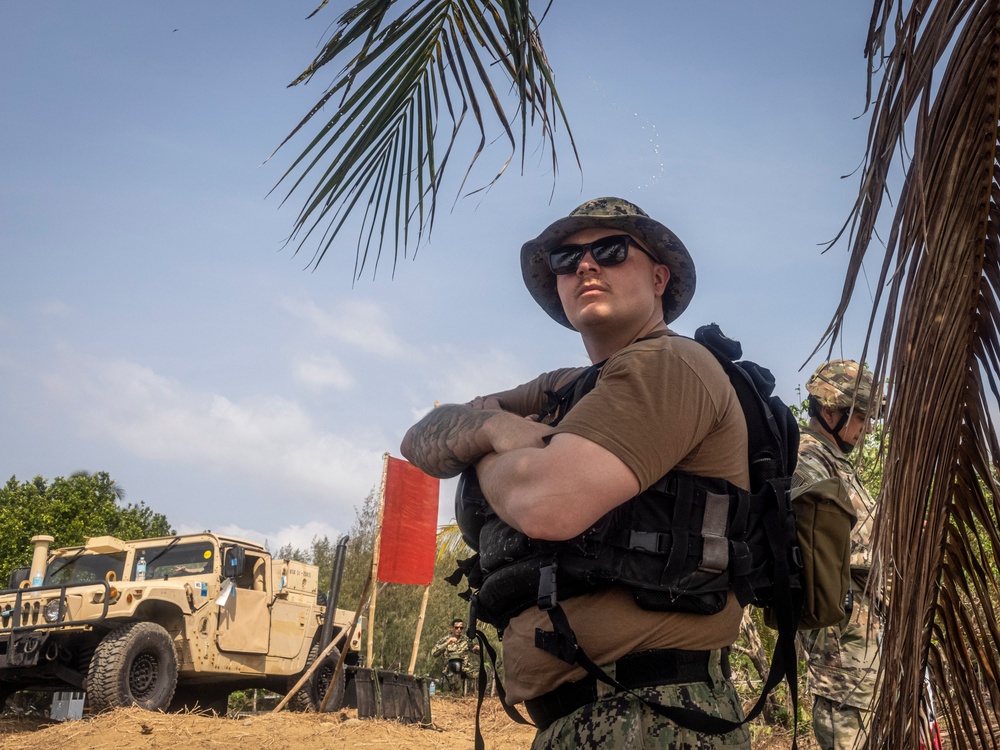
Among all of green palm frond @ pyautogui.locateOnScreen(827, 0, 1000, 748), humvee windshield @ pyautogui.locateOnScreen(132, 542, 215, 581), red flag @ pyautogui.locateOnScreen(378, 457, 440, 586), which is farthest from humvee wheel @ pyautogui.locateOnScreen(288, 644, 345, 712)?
green palm frond @ pyautogui.locateOnScreen(827, 0, 1000, 748)

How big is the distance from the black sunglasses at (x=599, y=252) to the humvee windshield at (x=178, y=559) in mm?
8634

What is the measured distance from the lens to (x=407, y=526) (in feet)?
33.9

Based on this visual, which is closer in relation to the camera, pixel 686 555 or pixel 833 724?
pixel 686 555

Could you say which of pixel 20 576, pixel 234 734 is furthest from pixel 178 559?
pixel 234 734

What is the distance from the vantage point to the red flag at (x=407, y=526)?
10.1m

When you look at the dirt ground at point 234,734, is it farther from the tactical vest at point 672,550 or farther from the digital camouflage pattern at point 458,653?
the tactical vest at point 672,550

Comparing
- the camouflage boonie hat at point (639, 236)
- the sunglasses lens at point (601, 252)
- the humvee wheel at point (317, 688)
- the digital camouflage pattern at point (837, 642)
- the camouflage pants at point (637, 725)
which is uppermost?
the camouflage boonie hat at point (639, 236)

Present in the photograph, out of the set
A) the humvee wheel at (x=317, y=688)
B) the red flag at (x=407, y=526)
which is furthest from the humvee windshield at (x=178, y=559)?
the humvee wheel at (x=317, y=688)

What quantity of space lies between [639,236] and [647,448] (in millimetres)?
668

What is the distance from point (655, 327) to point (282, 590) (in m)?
9.35

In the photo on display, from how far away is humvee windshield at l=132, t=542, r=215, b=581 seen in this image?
979 centimetres

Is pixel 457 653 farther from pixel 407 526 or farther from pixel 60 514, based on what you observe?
pixel 60 514

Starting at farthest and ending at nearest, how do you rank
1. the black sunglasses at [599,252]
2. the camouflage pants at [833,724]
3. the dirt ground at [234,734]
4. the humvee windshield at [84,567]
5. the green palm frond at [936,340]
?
the humvee windshield at [84,567], the dirt ground at [234,734], the camouflage pants at [833,724], the black sunglasses at [599,252], the green palm frond at [936,340]

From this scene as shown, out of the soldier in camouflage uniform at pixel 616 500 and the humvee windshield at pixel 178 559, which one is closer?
the soldier in camouflage uniform at pixel 616 500
